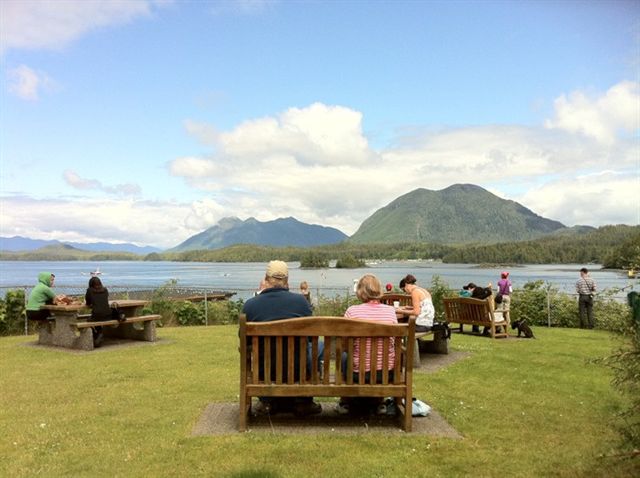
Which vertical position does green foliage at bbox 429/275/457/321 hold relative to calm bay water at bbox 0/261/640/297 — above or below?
above

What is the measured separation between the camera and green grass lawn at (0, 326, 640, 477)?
442cm

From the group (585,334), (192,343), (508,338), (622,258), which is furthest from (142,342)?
(585,334)

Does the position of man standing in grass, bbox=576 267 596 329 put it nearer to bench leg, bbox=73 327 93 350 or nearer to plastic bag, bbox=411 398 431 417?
plastic bag, bbox=411 398 431 417

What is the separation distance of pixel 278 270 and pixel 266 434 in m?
1.61

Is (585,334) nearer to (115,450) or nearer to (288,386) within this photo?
(288,386)

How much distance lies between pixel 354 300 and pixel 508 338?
5524 millimetres

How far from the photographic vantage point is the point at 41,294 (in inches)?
448

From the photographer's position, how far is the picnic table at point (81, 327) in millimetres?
10781

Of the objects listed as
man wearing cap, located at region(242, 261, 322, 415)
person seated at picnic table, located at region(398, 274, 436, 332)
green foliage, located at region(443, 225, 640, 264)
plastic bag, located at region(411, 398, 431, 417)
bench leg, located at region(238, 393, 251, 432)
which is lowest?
plastic bag, located at region(411, 398, 431, 417)

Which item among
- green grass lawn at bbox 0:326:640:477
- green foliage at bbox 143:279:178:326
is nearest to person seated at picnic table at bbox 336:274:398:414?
green grass lawn at bbox 0:326:640:477

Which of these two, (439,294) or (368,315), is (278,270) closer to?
(368,315)

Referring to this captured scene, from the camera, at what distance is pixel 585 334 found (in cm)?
1424

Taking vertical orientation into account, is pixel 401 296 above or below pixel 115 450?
above

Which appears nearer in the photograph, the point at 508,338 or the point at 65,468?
the point at 65,468
